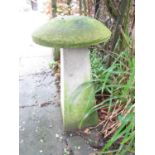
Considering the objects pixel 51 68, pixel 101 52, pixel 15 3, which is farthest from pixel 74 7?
pixel 15 3

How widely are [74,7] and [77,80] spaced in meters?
2.12

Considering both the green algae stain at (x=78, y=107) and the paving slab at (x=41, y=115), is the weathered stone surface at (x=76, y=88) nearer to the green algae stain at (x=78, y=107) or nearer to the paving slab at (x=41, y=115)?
the green algae stain at (x=78, y=107)

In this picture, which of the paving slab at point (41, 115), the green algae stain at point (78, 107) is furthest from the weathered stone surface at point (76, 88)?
the paving slab at point (41, 115)

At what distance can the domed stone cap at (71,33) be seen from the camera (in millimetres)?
2275

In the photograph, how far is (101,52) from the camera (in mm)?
3436

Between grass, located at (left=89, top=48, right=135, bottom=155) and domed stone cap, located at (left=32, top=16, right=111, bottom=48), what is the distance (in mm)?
267

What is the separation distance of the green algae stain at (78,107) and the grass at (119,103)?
0.06 metres

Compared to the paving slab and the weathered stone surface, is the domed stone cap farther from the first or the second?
the paving slab

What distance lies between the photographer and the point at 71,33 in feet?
7.57

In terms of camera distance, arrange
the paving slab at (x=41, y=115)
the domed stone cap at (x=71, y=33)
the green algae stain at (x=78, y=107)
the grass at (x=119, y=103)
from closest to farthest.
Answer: the grass at (x=119, y=103), the domed stone cap at (x=71, y=33), the paving slab at (x=41, y=115), the green algae stain at (x=78, y=107)

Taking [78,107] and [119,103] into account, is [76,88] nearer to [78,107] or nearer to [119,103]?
[78,107]

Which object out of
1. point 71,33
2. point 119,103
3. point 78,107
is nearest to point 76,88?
point 78,107

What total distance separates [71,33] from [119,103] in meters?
0.66
